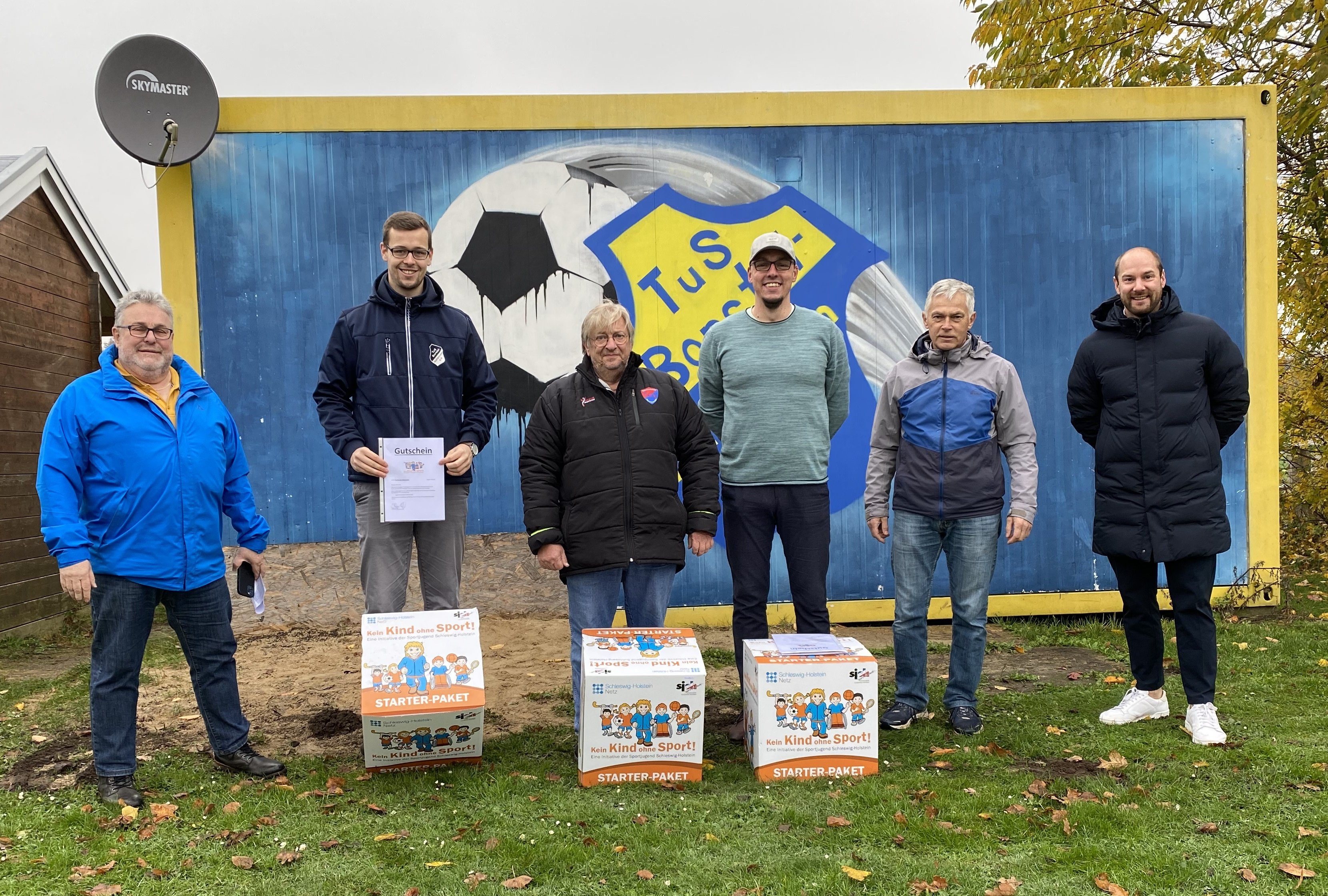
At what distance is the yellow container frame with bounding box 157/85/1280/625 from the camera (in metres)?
5.83

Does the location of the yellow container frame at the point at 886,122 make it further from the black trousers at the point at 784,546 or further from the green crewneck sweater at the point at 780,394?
the green crewneck sweater at the point at 780,394

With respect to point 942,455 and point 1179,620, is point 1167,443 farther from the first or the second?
point 942,455

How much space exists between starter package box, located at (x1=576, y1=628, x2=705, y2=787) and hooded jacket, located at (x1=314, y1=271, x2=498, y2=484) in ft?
3.48

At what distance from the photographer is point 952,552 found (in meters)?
3.99

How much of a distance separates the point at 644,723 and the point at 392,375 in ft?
5.62

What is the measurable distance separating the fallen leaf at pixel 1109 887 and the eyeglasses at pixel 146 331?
355 cm

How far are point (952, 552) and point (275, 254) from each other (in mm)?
4573

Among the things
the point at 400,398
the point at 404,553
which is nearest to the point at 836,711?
the point at 404,553

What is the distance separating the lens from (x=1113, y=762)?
11.7 ft

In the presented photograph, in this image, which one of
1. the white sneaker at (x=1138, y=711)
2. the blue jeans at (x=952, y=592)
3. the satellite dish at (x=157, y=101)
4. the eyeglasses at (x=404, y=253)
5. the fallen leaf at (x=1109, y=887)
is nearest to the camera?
the fallen leaf at (x=1109, y=887)

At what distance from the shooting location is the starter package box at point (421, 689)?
3389 millimetres

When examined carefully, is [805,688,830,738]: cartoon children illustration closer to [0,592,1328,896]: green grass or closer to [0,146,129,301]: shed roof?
[0,592,1328,896]: green grass

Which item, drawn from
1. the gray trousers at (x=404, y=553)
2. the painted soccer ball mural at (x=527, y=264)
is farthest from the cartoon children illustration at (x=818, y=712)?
the painted soccer ball mural at (x=527, y=264)

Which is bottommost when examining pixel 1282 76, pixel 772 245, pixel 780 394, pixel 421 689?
pixel 421 689
